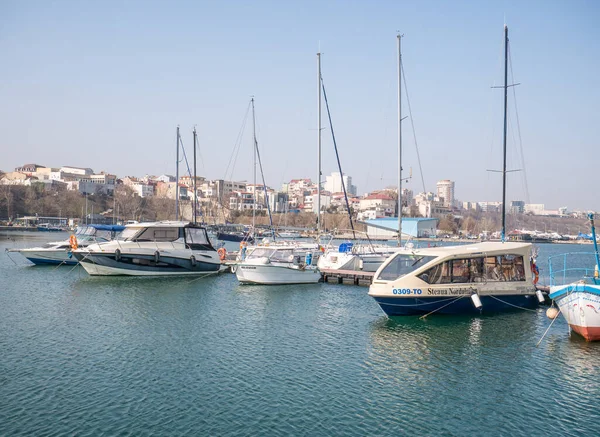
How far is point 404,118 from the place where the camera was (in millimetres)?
38094

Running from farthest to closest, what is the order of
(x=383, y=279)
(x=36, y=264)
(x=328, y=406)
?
(x=36, y=264)
(x=383, y=279)
(x=328, y=406)

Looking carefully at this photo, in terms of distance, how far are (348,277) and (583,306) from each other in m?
18.6

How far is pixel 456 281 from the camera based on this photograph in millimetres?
22750

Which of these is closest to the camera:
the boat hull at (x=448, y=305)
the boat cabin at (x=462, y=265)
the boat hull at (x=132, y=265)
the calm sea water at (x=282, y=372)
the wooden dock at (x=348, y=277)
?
the calm sea water at (x=282, y=372)

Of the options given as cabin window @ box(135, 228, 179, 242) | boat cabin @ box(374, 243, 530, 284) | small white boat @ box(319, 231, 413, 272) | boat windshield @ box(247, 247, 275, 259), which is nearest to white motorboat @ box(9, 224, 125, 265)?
cabin window @ box(135, 228, 179, 242)

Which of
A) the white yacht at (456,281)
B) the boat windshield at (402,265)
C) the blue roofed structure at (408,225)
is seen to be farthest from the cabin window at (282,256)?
the blue roofed structure at (408,225)

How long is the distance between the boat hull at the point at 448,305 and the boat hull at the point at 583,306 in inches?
183

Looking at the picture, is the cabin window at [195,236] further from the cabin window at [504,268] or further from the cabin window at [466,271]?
the cabin window at [504,268]

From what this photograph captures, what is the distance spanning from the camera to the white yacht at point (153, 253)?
35422mm

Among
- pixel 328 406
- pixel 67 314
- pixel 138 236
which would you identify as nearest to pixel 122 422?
pixel 328 406

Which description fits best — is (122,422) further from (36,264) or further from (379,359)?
(36,264)

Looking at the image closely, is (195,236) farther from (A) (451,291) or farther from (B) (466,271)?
(B) (466,271)

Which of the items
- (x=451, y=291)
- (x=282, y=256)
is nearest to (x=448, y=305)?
(x=451, y=291)

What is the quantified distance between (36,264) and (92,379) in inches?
1281
